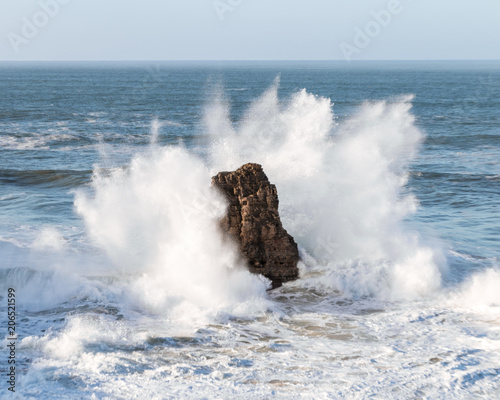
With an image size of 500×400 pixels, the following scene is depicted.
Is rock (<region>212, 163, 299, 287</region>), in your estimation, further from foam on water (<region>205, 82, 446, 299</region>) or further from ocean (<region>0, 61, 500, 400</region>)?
foam on water (<region>205, 82, 446, 299</region>)

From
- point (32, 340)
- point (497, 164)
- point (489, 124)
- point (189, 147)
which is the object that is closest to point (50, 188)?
point (189, 147)

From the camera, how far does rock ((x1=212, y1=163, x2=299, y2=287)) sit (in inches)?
466

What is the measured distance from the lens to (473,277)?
12.0m

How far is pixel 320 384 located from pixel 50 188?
15.3m

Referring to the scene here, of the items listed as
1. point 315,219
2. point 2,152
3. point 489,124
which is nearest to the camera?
point 315,219

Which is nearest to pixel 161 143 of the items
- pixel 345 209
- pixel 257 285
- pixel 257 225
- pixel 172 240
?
pixel 345 209

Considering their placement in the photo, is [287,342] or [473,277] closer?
[287,342]

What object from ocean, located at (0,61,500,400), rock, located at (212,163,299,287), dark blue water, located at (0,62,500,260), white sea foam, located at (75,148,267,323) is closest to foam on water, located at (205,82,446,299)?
ocean, located at (0,61,500,400)

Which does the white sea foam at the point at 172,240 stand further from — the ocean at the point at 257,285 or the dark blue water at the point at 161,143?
the dark blue water at the point at 161,143

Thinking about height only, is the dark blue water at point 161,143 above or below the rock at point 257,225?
below

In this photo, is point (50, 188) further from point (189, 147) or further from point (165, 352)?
point (165, 352)

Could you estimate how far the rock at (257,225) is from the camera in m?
11.8

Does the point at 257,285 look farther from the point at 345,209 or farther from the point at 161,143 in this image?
the point at 161,143

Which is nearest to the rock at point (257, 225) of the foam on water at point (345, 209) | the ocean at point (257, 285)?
the ocean at point (257, 285)
